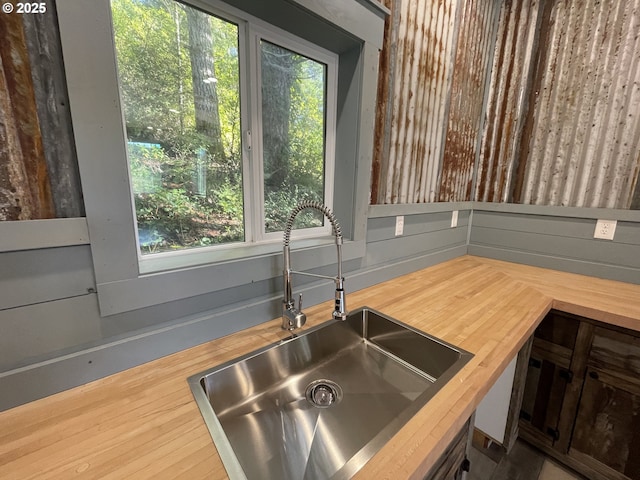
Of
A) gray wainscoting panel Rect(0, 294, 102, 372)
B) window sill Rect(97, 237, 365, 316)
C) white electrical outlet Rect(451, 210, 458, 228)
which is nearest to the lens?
gray wainscoting panel Rect(0, 294, 102, 372)

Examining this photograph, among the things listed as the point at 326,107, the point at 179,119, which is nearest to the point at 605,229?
the point at 326,107

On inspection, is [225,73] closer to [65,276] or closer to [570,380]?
[65,276]

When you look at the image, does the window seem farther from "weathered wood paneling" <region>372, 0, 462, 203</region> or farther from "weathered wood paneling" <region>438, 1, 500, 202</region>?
"weathered wood paneling" <region>438, 1, 500, 202</region>

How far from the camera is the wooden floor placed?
4.24ft

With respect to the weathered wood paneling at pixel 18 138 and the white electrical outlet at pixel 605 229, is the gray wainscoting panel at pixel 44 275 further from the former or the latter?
the white electrical outlet at pixel 605 229

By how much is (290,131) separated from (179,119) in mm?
437

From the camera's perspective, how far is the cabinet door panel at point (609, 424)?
3.63 feet

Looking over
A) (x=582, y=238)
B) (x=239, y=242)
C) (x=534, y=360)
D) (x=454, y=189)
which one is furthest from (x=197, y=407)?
(x=582, y=238)

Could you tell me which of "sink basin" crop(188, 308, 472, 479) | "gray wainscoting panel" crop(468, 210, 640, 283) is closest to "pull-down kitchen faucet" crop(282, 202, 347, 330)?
"sink basin" crop(188, 308, 472, 479)

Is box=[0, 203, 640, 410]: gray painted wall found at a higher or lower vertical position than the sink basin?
higher

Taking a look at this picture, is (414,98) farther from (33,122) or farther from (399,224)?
(33,122)

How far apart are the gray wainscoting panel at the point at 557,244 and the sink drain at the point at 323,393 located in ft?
5.60

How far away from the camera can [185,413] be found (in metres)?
0.59

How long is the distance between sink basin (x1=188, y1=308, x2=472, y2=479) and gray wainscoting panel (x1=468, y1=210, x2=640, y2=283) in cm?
141
